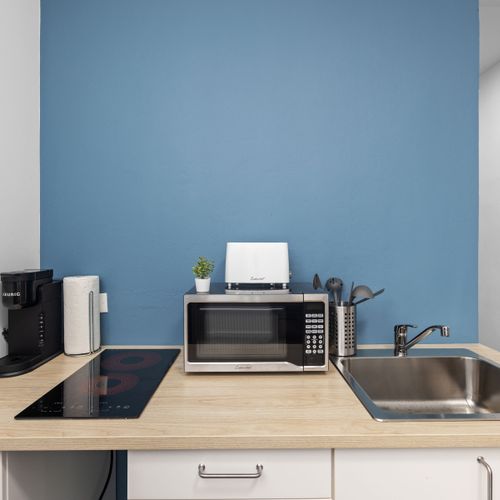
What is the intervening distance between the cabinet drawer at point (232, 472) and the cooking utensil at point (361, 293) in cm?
70

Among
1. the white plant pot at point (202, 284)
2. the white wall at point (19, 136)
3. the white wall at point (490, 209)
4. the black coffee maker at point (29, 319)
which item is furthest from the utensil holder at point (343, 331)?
the white wall at point (490, 209)

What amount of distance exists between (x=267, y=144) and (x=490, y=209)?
2.28 m

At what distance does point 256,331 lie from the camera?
4.54ft

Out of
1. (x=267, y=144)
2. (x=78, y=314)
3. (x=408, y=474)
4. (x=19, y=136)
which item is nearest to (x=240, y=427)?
(x=408, y=474)

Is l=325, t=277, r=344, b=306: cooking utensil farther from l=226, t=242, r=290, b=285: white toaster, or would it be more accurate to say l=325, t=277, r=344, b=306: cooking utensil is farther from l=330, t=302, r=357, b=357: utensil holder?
l=226, t=242, r=290, b=285: white toaster

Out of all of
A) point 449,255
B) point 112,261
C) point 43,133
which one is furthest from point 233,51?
point 449,255

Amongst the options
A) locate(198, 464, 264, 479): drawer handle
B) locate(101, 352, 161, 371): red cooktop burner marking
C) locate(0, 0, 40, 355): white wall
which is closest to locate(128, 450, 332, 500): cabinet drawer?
locate(198, 464, 264, 479): drawer handle

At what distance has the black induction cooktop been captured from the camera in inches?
41.6

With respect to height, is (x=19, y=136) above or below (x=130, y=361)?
above

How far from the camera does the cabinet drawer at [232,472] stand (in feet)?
3.17

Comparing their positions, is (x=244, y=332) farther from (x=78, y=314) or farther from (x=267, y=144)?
(x=267, y=144)

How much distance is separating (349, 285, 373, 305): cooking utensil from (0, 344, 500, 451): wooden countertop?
1.47 feet

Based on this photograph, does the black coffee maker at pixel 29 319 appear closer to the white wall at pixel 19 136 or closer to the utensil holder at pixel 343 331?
the white wall at pixel 19 136

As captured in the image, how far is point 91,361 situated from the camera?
59.3 inches
